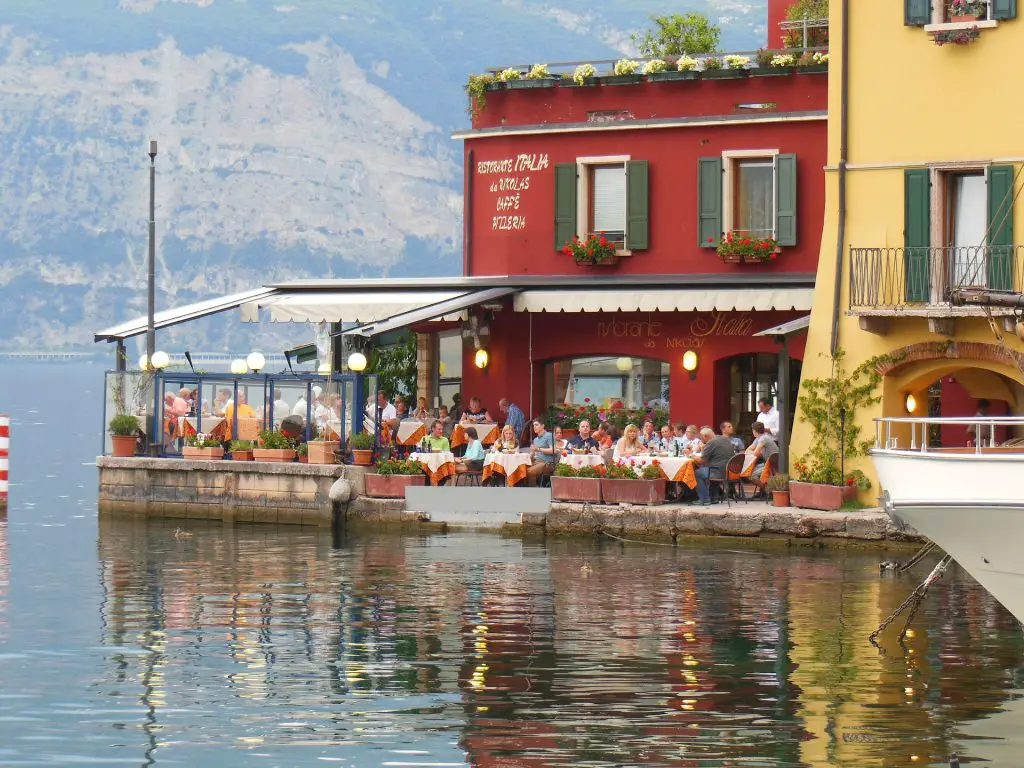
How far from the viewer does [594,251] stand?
34500 mm

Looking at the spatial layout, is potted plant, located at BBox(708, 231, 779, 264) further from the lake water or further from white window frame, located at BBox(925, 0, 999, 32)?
the lake water

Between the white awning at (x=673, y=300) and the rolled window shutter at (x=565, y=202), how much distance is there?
1220mm

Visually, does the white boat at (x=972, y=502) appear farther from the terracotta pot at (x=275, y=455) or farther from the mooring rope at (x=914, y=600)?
the terracotta pot at (x=275, y=455)

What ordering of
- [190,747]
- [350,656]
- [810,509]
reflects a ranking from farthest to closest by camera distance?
[810,509] → [350,656] → [190,747]

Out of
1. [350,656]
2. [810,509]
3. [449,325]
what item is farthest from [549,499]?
[350,656]

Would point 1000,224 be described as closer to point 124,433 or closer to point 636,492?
point 636,492

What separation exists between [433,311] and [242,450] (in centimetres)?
393

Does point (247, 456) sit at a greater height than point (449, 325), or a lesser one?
lesser

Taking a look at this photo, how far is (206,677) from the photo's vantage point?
1848 centimetres

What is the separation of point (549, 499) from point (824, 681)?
12435 mm

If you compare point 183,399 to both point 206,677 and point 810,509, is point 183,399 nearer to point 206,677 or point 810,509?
point 810,509

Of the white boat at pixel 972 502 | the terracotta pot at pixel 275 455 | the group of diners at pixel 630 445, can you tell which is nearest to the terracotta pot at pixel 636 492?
the group of diners at pixel 630 445

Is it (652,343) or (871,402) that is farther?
(652,343)

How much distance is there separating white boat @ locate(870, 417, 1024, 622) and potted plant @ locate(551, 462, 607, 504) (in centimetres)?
1042
